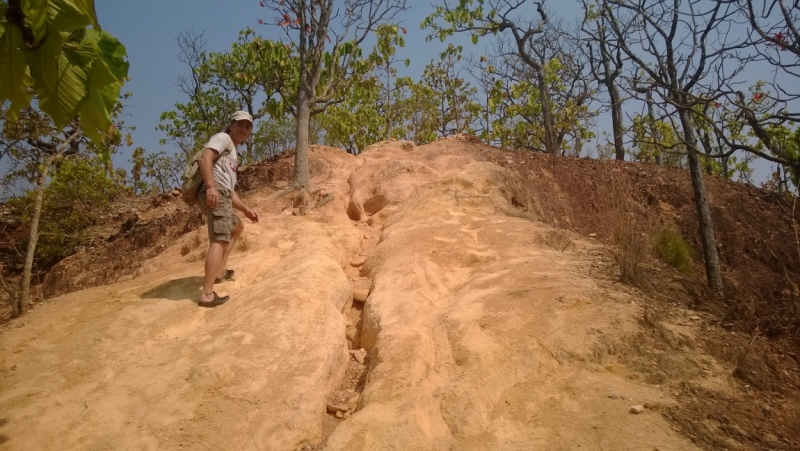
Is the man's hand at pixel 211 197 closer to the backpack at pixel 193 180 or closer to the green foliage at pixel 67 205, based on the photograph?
the backpack at pixel 193 180

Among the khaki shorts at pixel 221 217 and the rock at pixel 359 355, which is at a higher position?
the khaki shorts at pixel 221 217

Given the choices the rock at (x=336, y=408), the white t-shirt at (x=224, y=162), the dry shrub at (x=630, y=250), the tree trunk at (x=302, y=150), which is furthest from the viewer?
the tree trunk at (x=302, y=150)

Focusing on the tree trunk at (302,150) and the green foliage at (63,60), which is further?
the tree trunk at (302,150)

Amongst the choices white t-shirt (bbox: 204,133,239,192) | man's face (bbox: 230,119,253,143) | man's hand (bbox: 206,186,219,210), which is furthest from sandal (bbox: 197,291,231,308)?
man's face (bbox: 230,119,253,143)

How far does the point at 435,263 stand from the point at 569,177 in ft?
16.2

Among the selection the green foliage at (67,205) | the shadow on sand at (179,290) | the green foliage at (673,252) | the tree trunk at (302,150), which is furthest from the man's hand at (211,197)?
the green foliage at (67,205)

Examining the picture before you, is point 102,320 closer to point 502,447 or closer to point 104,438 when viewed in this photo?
point 104,438

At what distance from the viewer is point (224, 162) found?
4016 millimetres

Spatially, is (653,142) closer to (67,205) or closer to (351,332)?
(351,332)

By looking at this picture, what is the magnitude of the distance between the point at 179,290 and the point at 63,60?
2.89 m

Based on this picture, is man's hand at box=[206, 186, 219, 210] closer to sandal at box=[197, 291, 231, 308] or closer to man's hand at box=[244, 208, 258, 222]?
man's hand at box=[244, 208, 258, 222]

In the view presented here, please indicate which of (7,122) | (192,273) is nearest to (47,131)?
(7,122)

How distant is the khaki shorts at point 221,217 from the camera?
387cm

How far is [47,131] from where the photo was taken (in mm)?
6797
